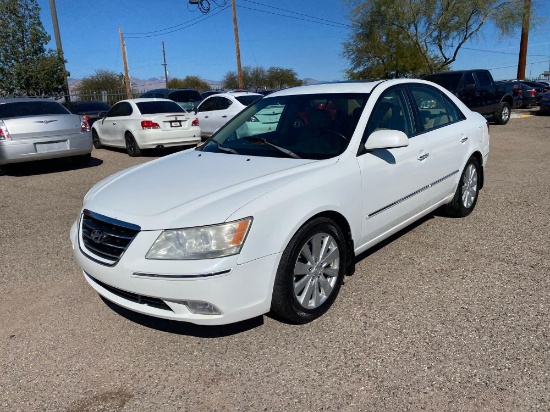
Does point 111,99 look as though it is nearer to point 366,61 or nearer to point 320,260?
point 366,61

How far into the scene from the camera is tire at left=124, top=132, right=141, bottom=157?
35.1 feet

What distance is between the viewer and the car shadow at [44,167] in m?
9.22

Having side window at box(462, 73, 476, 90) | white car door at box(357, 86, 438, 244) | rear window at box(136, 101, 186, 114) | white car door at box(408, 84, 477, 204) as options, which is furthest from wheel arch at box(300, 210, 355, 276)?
side window at box(462, 73, 476, 90)

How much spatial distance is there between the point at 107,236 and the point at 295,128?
177 cm

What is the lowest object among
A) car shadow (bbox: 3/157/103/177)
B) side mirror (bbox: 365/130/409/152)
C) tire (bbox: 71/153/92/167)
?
car shadow (bbox: 3/157/103/177)

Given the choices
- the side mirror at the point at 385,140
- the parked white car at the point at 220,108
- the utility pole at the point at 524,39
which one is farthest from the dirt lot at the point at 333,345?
the utility pole at the point at 524,39

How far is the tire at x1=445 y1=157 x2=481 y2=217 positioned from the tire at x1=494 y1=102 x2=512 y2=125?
11215mm

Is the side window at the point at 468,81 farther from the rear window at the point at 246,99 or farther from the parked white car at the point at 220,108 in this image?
the rear window at the point at 246,99

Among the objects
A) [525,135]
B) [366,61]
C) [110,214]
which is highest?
[366,61]

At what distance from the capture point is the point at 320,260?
123 inches

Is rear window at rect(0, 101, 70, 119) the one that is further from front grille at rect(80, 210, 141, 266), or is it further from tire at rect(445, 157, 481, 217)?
tire at rect(445, 157, 481, 217)

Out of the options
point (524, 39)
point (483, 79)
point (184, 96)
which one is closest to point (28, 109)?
point (184, 96)

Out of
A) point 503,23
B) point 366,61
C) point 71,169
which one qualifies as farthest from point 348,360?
Result: point 366,61

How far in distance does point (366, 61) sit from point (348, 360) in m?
30.6
